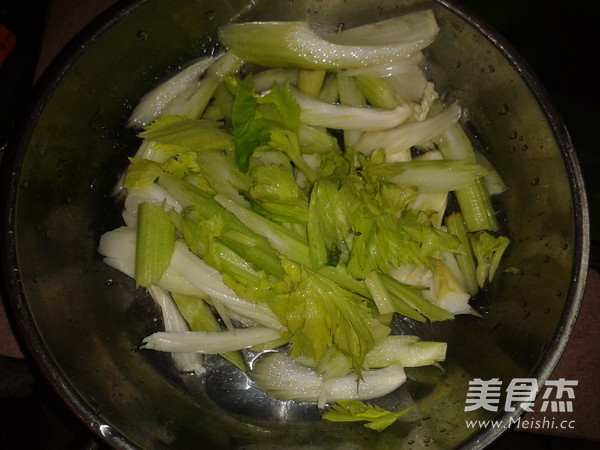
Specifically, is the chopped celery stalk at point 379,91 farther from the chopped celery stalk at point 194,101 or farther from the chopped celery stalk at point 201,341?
the chopped celery stalk at point 201,341

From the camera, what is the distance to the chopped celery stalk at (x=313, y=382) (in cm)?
150

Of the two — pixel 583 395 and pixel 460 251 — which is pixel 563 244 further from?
pixel 583 395

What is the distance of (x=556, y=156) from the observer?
142 centimetres

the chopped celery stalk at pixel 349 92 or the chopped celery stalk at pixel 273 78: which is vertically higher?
the chopped celery stalk at pixel 273 78

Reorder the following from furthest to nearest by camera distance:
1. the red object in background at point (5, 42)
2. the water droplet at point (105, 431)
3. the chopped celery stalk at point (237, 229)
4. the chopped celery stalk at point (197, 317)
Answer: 1. the red object in background at point (5, 42)
2. the chopped celery stalk at point (197, 317)
3. the chopped celery stalk at point (237, 229)
4. the water droplet at point (105, 431)

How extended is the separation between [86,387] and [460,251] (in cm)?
105

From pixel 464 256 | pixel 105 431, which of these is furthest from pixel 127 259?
pixel 464 256

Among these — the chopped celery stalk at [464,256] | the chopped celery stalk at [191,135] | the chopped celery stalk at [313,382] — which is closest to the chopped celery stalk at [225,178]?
the chopped celery stalk at [191,135]

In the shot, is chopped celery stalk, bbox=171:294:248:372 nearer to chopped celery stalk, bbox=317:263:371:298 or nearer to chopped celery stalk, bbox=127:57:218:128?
chopped celery stalk, bbox=317:263:371:298

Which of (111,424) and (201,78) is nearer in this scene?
(111,424)

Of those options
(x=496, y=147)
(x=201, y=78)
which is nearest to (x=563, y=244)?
(x=496, y=147)

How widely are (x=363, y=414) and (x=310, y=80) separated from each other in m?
0.94

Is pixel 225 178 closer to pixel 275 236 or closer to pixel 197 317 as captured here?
pixel 275 236

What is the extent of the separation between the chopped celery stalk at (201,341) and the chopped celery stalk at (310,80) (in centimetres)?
71
